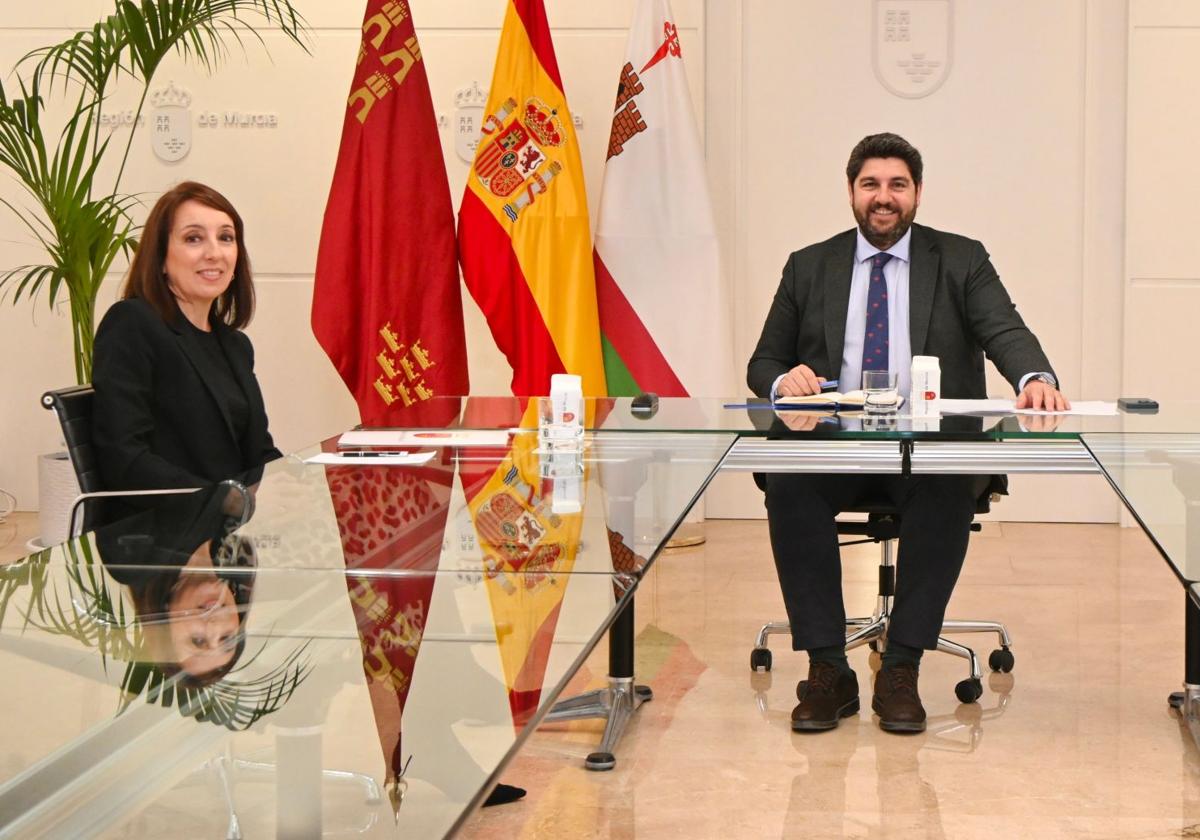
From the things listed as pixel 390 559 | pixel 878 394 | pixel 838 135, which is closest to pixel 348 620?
pixel 390 559

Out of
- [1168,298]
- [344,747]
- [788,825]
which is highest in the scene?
[1168,298]

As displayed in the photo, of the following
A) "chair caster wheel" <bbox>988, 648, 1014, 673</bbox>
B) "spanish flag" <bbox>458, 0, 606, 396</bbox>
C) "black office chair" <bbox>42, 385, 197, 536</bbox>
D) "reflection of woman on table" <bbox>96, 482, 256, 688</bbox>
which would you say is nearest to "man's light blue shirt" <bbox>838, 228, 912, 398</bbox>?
"chair caster wheel" <bbox>988, 648, 1014, 673</bbox>

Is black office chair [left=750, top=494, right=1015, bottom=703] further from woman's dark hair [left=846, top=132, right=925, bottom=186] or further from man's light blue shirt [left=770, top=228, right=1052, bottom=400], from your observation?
woman's dark hair [left=846, top=132, right=925, bottom=186]

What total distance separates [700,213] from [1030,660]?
2166 mm

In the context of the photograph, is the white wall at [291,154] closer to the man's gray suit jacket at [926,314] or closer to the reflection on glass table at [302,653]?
the man's gray suit jacket at [926,314]

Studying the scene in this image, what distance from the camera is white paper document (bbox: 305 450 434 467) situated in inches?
105

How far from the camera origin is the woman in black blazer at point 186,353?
118 inches

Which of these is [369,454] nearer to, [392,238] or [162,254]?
[162,254]

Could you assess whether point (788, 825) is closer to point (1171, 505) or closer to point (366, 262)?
point (1171, 505)

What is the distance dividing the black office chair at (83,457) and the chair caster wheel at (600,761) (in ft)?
3.29

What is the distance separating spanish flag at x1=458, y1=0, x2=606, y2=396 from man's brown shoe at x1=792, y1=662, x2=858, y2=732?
207cm

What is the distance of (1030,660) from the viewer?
383 cm

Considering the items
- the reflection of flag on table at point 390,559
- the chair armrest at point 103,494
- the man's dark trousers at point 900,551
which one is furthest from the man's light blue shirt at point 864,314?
the chair armrest at point 103,494

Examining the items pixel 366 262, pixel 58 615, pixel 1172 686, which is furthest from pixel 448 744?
pixel 366 262
